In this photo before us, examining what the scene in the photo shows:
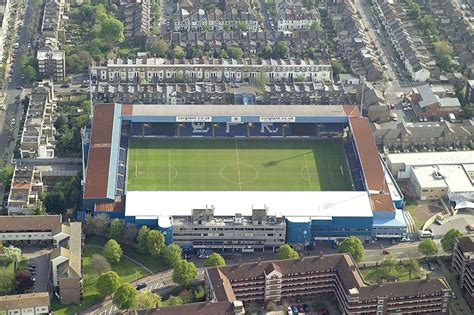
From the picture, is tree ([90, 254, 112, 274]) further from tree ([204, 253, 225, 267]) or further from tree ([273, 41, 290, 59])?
tree ([273, 41, 290, 59])

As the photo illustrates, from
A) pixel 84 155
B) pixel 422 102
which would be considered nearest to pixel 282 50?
pixel 422 102

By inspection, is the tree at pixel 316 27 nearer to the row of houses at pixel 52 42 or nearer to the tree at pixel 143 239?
the row of houses at pixel 52 42

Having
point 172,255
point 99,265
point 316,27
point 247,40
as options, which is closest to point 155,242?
point 172,255

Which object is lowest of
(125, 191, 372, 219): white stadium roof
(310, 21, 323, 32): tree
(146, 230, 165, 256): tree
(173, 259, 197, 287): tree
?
(173, 259, 197, 287): tree

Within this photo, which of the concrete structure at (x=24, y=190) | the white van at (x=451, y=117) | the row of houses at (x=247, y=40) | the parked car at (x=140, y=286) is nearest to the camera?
the parked car at (x=140, y=286)

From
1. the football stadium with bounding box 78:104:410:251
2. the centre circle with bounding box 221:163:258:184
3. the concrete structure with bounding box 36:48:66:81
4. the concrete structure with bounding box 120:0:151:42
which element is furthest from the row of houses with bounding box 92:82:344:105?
the concrete structure with bounding box 120:0:151:42

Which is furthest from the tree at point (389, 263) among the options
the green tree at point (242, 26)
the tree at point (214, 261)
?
the green tree at point (242, 26)
